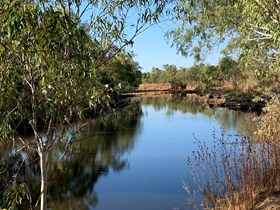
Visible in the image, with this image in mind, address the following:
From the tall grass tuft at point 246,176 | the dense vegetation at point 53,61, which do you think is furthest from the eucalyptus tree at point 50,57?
the tall grass tuft at point 246,176

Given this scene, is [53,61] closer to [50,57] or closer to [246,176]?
[50,57]

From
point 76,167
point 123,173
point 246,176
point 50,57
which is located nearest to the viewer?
point 50,57

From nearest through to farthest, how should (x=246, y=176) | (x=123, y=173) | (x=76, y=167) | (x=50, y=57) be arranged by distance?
1. (x=50, y=57)
2. (x=246, y=176)
3. (x=123, y=173)
4. (x=76, y=167)

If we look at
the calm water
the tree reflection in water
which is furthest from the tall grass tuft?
the tree reflection in water

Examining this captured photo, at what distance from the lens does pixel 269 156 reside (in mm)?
5539

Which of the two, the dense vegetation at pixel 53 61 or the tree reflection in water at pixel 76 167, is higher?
the dense vegetation at pixel 53 61

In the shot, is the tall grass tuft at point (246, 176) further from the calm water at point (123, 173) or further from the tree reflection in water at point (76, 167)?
the tree reflection in water at point (76, 167)

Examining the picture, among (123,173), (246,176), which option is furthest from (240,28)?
(123,173)

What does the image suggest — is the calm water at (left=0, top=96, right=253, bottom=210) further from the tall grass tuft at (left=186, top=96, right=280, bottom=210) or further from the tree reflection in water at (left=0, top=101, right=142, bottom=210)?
the tall grass tuft at (left=186, top=96, right=280, bottom=210)

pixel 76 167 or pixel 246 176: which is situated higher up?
pixel 246 176

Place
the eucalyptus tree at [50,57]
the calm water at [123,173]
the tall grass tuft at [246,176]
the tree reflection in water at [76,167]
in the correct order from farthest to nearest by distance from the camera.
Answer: the calm water at [123,173] < the tree reflection in water at [76,167] < the tall grass tuft at [246,176] < the eucalyptus tree at [50,57]

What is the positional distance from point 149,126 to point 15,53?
57.1 feet

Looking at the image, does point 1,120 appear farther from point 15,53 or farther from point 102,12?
point 102,12

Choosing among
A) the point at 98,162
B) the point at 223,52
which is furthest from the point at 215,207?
the point at 98,162
